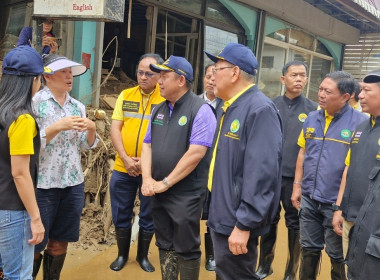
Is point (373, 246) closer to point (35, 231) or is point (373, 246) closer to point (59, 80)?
point (35, 231)

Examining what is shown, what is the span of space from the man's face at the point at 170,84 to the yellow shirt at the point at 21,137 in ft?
3.96

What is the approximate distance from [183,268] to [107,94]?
399 centimetres

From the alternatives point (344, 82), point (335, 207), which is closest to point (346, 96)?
point (344, 82)

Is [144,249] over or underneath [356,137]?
underneath

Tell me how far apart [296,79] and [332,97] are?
2.61ft

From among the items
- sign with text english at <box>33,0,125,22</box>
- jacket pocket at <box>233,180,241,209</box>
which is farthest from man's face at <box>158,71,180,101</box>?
jacket pocket at <box>233,180,241,209</box>

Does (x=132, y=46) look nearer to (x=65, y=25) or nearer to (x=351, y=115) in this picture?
(x=65, y=25)

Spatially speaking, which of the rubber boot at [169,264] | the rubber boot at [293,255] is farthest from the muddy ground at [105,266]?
the rubber boot at [169,264]

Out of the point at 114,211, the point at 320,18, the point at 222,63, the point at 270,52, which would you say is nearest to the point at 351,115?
the point at 222,63

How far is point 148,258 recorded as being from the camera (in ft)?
13.5

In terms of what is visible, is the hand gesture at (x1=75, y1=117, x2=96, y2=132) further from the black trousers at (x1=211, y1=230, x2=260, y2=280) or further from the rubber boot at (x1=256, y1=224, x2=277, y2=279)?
the rubber boot at (x1=256, y1=224, x2=277, y2=279)

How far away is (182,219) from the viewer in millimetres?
2959

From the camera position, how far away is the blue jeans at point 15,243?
7.20ft

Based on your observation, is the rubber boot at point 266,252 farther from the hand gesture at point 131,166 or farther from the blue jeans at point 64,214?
the blue jeans at point 64,214
